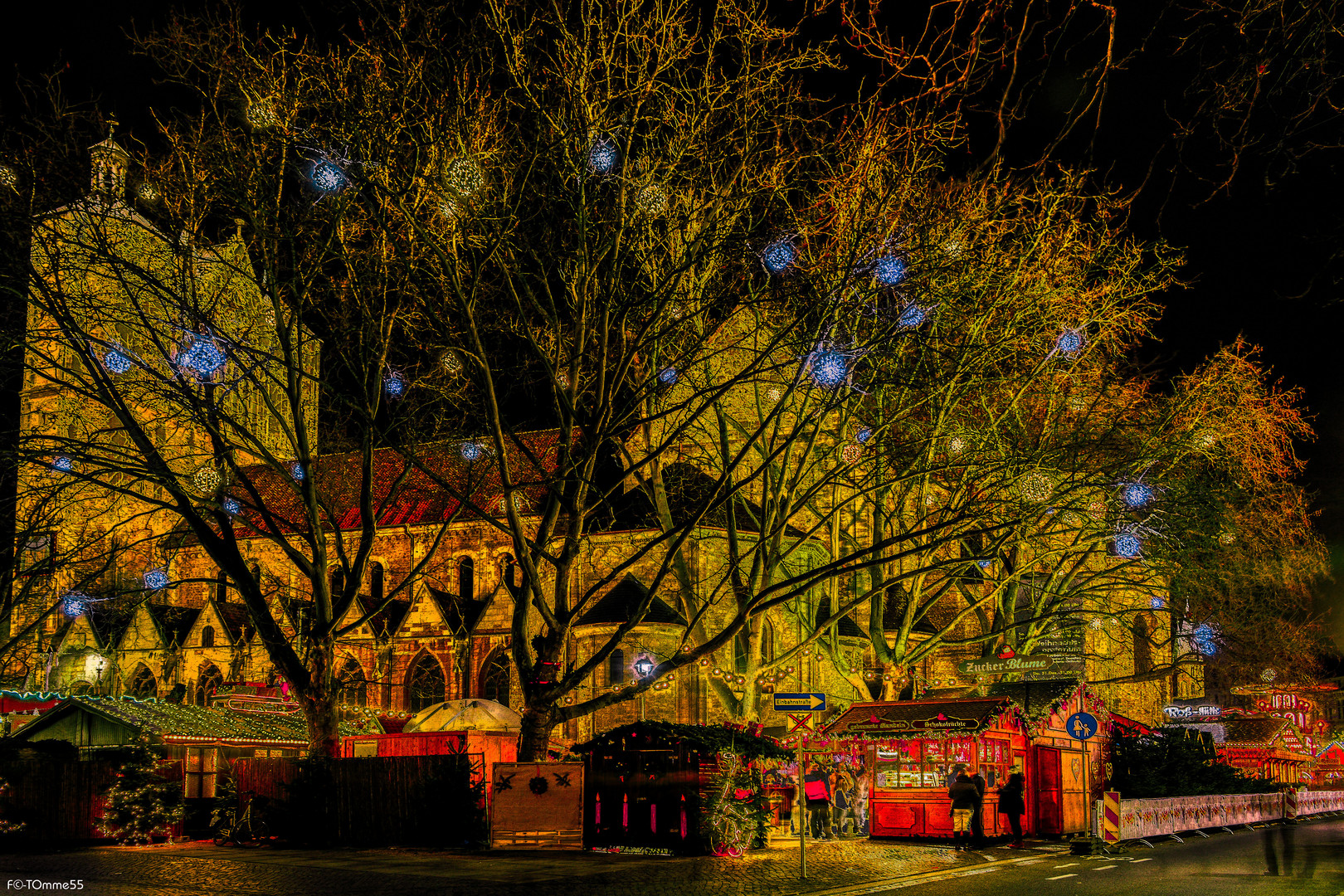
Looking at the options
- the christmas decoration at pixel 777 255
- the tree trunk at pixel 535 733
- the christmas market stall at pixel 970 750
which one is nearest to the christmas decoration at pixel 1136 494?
the christmas market stall at pixel 970 750

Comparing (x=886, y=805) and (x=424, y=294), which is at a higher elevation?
(x=424, y=294)

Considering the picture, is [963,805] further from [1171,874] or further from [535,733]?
[535,733]

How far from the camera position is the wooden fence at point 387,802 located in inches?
826

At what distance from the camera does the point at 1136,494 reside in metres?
26.4

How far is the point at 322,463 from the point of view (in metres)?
53.8

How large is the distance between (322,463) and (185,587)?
10118 mm

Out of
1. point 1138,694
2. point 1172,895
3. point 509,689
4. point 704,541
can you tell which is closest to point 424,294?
point 1172,895

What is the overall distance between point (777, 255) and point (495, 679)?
30.8m

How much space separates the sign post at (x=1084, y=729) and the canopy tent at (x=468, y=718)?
13.2m

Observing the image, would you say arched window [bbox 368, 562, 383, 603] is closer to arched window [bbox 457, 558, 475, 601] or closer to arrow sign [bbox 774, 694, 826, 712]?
arched window [bbox 457, 558, 475, 601]

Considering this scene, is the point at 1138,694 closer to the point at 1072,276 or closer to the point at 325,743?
the point at 1072,276

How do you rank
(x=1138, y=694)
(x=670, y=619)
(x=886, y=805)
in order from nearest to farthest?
(x=886, y=805)
(x=670, y=619)
(x=1138, y=694)

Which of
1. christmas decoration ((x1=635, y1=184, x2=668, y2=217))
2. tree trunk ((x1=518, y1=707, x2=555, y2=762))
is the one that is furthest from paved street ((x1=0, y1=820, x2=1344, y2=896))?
christmas decoration ((x1=635, y1=184, x2=668, y2=217))

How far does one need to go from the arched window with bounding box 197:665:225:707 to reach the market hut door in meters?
35.0
